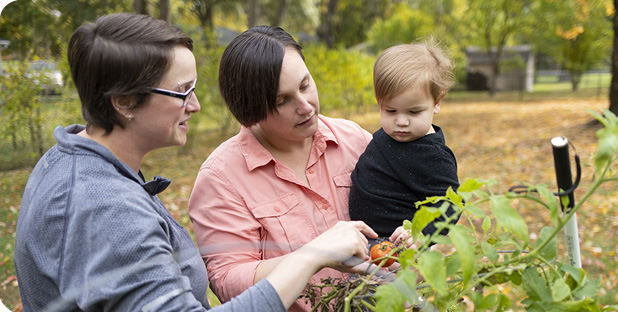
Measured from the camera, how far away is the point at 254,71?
1795mm

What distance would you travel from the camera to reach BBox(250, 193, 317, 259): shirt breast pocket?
1.83m

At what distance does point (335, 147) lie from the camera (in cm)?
221

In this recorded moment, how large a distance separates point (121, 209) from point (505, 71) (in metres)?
28.7

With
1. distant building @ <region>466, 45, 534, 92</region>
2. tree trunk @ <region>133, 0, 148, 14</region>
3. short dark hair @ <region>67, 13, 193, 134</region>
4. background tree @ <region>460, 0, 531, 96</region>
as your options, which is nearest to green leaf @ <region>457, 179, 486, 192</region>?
short dark hair @ <region>67, 13, 193, 134</region>

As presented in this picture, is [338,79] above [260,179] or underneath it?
underneath

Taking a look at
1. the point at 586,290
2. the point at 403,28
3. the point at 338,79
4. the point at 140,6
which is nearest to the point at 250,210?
the point at 586,290

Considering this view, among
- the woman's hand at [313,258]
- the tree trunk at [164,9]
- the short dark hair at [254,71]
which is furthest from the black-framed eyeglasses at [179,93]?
the tree trunk at [164,9]

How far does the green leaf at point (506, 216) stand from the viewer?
0.98m

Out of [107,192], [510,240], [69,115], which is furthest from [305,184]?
[69,115]

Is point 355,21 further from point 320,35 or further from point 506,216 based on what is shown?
point 506,216

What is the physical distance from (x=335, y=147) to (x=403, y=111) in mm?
333

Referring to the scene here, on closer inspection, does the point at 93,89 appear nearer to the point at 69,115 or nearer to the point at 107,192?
the point at 107,192

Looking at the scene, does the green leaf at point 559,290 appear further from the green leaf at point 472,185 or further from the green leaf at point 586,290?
the green leaf at point 472,185

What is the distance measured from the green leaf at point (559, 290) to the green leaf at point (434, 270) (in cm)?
23
